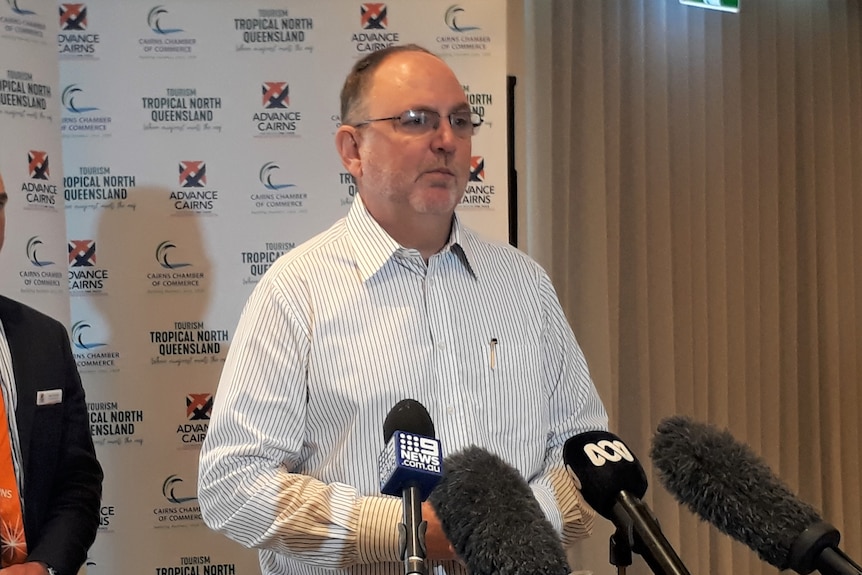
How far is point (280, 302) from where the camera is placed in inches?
68.2

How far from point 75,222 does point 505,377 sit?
1.76m

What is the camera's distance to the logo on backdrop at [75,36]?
284cm

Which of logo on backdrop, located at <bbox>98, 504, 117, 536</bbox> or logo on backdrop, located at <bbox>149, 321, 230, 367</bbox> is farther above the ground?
logo on backdrop, located at <bbox>149, 321, 230, 367</bbox>

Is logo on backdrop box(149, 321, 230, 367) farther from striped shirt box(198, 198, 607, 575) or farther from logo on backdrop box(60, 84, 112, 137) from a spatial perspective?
striped shirt box(198, 198, 607, 575)

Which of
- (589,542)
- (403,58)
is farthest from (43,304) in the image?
(589,542)

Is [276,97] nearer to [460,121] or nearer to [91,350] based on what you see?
[91,350]

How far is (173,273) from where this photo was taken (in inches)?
113

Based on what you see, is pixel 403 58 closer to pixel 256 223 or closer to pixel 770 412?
pixel 256 223

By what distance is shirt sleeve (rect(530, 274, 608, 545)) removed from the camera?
1.78 m

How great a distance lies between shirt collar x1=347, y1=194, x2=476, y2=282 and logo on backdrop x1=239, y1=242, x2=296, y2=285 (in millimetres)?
1047

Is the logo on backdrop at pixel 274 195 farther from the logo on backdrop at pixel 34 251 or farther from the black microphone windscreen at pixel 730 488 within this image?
the black microphone windscreen at pixel 730 488

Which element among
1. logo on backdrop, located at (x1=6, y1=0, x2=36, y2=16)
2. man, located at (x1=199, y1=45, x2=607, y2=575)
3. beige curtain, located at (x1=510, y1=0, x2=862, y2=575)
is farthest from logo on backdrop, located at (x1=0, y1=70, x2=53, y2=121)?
beige curtain, located at (x1=510, y1=0, x2=862, y2=575)

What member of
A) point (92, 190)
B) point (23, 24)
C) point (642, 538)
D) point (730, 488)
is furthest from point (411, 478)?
point (23, 24)

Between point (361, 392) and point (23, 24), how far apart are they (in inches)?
71.3
